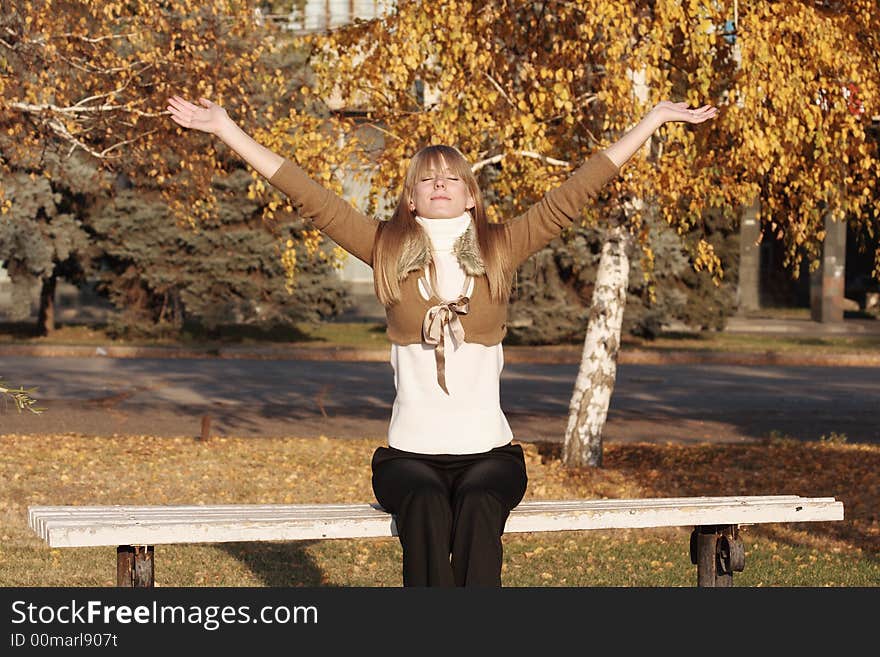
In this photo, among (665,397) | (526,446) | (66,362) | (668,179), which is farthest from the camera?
(66,362)

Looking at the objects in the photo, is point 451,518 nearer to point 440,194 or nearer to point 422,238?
point 422,238

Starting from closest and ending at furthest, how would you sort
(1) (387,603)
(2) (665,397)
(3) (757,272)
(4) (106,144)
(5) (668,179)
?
(1) (387,603) < (5) (668,179) < (4) (106,144) < (2) (665,397) < (3) (757,272)

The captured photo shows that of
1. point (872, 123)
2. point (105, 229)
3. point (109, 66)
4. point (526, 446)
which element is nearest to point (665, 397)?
point (526, 446)

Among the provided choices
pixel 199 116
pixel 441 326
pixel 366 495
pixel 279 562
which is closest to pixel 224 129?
pixel 199 116

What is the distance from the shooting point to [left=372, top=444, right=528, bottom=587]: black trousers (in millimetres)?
4770

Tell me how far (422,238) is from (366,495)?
5.26 meters

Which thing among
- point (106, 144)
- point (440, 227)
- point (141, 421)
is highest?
point (106, 144)

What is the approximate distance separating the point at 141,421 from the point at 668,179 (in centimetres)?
712

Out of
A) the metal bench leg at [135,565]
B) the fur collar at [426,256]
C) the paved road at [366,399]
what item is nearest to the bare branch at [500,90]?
the paved road at [366,399]

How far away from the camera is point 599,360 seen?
1138 cm

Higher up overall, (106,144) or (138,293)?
(106,144)

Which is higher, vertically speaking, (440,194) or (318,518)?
(440,194)

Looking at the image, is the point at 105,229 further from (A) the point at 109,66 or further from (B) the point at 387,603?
(B) the point at 387,603

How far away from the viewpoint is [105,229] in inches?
1025
